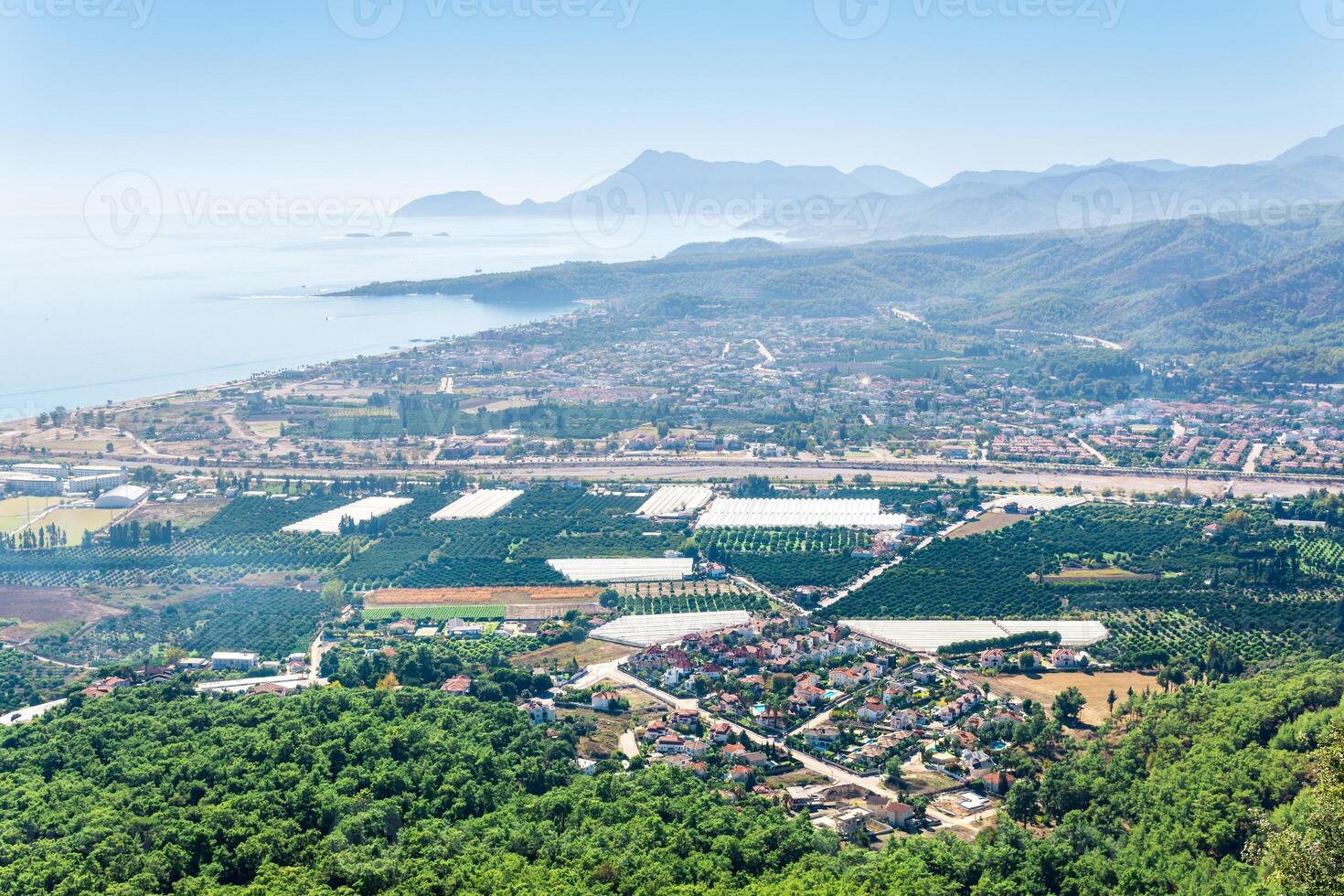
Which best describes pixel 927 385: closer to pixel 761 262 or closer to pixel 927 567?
pixel 927 567

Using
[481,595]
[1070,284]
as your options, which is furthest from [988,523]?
[1070,284]

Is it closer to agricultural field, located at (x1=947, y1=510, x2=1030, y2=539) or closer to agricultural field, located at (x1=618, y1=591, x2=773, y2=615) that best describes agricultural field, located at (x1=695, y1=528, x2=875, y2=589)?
agricultural field, located at (x1=618, y1=591, x2=773, y2=615)

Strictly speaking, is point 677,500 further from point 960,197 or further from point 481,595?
point 960,197

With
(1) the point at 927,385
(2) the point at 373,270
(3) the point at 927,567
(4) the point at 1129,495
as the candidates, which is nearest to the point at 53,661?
(3) the point at 927,567

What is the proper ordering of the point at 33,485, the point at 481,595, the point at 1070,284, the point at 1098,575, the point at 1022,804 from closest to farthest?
the point at 1022,804
the point at 481,595
the point at 1098,575
the point at 33,485
the point at 1070,284

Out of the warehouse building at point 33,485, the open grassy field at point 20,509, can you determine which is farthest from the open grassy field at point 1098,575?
the warehouse building at point 33,485
